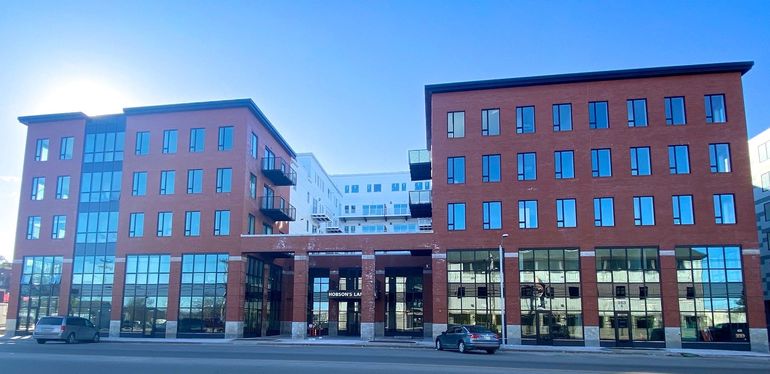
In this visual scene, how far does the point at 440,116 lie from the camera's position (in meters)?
41.1

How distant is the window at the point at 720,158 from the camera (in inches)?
1455

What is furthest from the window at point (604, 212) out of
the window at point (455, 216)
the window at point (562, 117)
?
the window at point (455, 216)

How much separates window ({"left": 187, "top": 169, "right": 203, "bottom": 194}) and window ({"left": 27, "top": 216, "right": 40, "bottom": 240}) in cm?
1236

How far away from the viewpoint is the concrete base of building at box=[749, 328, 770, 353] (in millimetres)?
34250

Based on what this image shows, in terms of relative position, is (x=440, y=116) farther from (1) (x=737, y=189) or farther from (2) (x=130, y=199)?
(2) (x=130, y=199)

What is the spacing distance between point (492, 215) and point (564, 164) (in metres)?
5.63

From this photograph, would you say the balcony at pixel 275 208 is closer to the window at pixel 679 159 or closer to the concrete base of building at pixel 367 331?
the concrete base of building at pixel 367 331

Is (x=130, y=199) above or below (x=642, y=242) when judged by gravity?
above

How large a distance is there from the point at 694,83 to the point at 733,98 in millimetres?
2422

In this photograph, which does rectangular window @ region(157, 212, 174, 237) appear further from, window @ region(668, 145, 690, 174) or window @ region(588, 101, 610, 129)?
window @ region(668, 145, 690, 174)

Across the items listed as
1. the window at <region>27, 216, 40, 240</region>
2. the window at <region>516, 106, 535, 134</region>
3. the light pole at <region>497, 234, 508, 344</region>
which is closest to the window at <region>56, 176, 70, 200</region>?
the window at <region>27, 216, 40, 240</region>

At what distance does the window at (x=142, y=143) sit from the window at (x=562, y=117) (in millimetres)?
28919

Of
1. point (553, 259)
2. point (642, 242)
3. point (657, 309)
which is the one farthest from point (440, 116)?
point (657, 309)

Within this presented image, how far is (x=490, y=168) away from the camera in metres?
39.7
